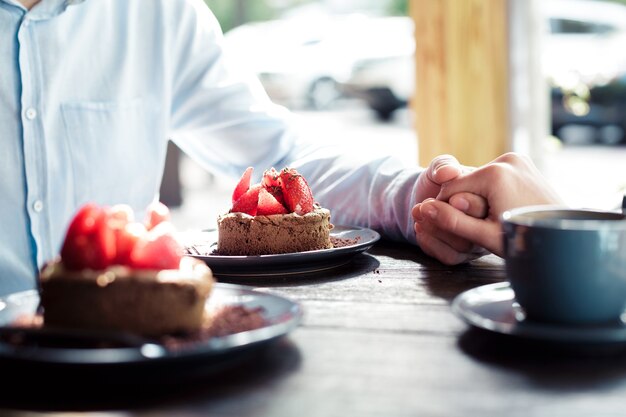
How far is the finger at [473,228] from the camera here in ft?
3.99

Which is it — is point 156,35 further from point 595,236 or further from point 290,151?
point 595,236

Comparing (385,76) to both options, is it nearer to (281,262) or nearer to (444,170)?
(444,170)

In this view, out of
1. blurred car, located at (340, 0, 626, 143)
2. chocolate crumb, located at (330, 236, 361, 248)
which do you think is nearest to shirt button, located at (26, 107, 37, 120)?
chocolate crumb, located at (330, 236, 361, 248)

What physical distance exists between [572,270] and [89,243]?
44 cm

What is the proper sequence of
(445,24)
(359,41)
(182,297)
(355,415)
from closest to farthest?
1. (355,415)
2. (182,297)
3. (445,24)
4. (359,41)

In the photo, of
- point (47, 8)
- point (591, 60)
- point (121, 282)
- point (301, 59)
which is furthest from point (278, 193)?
point (301, 59)

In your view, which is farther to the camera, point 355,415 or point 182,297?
point 182,297

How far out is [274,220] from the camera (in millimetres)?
1247

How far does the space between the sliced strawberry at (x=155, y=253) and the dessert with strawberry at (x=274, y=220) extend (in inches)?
17.0

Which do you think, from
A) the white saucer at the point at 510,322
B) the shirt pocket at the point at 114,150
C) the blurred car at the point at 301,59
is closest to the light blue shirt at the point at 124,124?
the shirt pocket at the point at 114,150

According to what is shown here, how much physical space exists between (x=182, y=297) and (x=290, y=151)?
1026mm

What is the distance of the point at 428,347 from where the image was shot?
83 centimetres

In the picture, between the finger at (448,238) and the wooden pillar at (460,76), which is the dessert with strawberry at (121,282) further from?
the wooden pillar at (460,76)

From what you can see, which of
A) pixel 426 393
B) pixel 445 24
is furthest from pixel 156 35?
pixel 445 24
